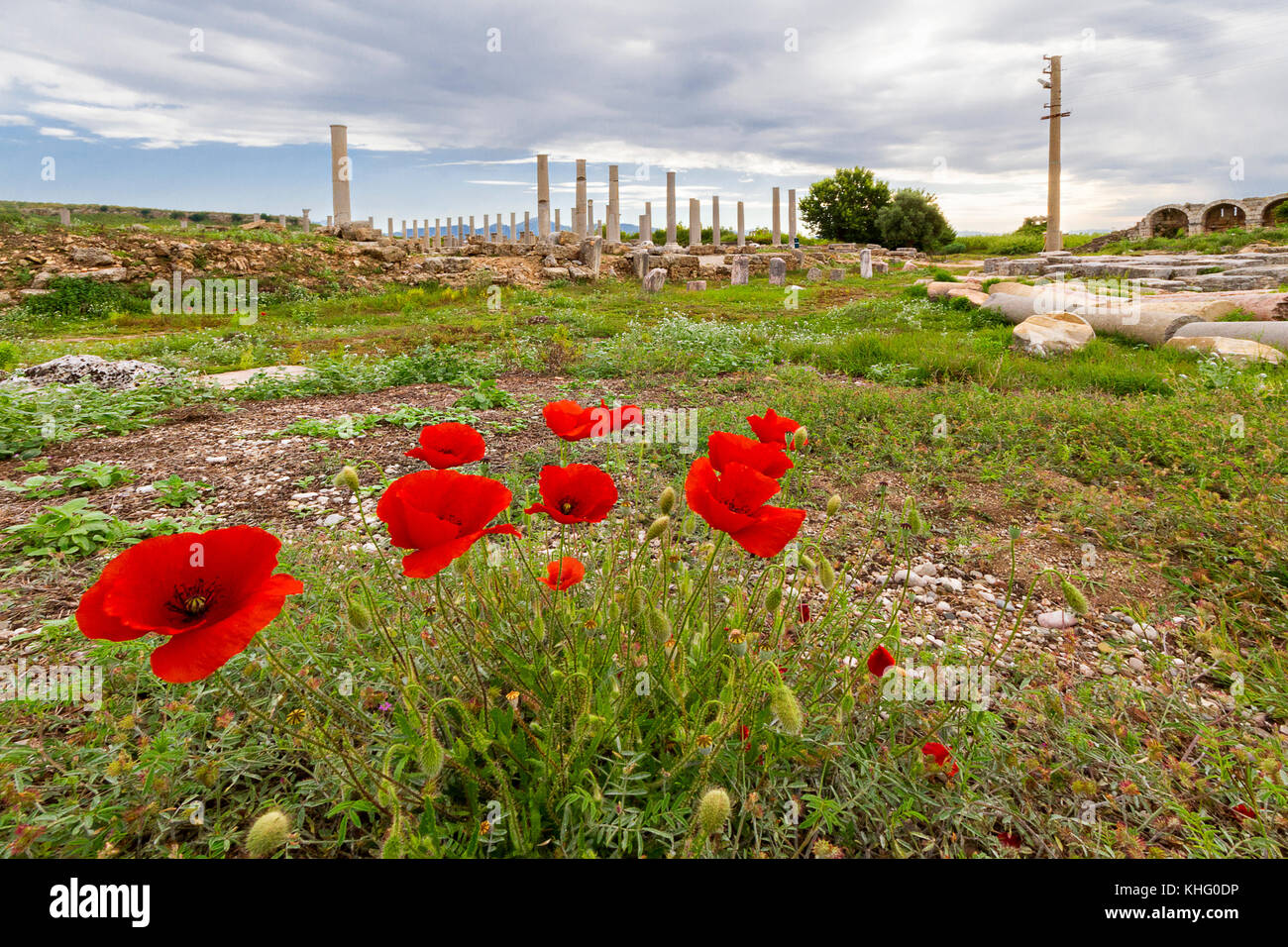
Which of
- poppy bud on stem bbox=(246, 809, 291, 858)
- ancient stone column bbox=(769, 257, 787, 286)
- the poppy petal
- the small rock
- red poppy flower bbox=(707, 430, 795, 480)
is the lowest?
the small rock

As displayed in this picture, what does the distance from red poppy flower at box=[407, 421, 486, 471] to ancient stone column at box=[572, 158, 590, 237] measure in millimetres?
30570

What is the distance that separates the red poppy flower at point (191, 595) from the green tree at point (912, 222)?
41.1 m

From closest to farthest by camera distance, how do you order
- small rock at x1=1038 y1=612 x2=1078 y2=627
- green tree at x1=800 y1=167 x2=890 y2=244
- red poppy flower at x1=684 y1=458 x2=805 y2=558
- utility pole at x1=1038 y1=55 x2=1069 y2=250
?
red poppy flower at x1=684 y1=458 x2=805 y2=558, small rock at x1=1038 y1=612 x2=1078 y2=627, utility pole at x1=1038 y1=55 x2=1069 y2=250, green tree at x1=800 y1=167 x2=890 y2=244

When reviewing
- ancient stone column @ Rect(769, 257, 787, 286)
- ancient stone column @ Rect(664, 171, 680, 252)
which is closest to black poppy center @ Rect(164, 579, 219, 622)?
ancient stone column @ Rect(769, 257, 787, 286)

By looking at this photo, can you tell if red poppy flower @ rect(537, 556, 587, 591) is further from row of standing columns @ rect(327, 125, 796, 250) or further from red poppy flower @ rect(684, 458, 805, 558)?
row of standing columns @ rect(327, 125, 796, 250)

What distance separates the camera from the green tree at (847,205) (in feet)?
131

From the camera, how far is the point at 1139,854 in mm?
1419

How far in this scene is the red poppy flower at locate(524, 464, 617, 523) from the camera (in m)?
1.39

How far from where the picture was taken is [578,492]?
1428mm

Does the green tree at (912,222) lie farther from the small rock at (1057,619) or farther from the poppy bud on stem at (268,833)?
the poppy bud on stem at (268,833)

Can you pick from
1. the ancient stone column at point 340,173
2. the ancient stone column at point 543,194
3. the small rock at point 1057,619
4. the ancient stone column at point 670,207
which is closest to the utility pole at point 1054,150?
the ancient stone column at point 670,207

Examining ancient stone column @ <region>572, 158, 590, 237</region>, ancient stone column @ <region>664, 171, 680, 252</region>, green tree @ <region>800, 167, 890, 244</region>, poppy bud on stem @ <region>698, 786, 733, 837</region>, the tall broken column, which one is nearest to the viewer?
poppy bud on stem @ <region>698, 786, 733, 837</region>
